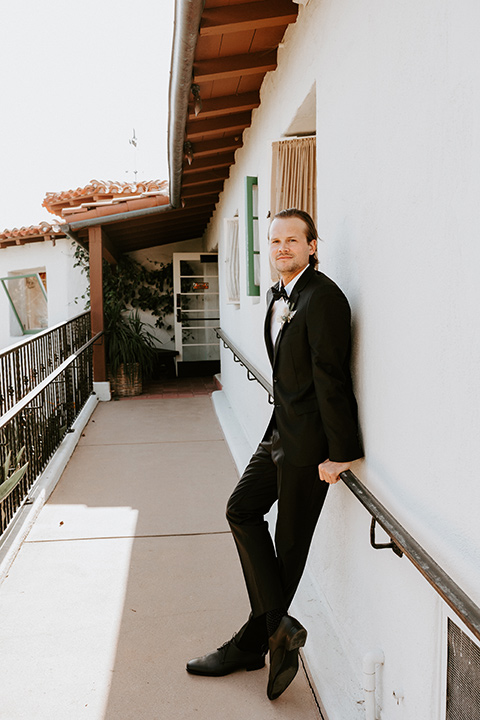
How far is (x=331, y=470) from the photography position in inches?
79.3

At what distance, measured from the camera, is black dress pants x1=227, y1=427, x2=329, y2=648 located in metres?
2.13

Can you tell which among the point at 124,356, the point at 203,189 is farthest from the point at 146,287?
the point at 203,189

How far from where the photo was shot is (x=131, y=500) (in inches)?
169

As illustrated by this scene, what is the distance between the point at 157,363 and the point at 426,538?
8.90 m

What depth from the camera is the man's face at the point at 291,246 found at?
2193mm

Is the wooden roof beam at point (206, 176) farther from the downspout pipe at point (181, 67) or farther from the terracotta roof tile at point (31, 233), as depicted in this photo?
the terracotta roof tile at point (31, 233)

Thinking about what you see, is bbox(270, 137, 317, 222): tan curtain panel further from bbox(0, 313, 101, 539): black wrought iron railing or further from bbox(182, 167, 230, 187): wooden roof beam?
bbox(182, 167, 230, 187): wooden roof beam

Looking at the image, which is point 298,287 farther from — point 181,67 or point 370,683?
point 181,67

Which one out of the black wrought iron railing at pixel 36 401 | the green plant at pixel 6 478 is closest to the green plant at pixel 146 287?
the black wrought iron railing at pixel 36 401

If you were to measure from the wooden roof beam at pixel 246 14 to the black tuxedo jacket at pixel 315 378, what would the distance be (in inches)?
69.7

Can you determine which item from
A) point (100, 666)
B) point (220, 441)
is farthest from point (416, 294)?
point (220, 441)

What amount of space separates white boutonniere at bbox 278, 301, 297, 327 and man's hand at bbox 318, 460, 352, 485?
518 mm

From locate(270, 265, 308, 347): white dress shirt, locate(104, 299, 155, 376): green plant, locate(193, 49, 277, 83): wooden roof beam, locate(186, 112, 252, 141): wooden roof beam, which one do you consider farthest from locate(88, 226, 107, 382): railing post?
locate(270, 265, 308, 347): white dress shirt

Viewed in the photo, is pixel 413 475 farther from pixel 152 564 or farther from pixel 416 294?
pixel 152 564
